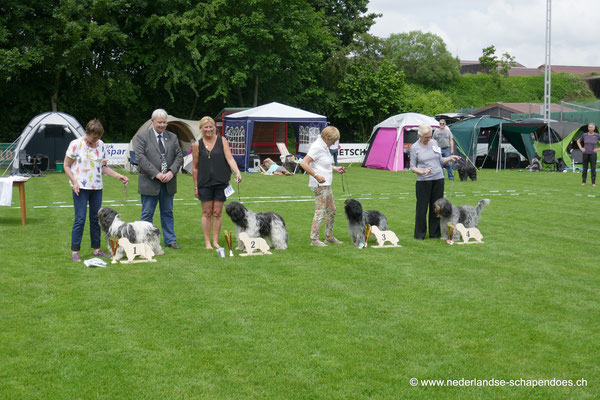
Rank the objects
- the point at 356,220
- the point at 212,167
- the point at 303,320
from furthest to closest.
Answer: the point at 356,220 < the point at 212,167 < the point at 303,320

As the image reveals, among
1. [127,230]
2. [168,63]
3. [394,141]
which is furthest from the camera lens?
[168,63]

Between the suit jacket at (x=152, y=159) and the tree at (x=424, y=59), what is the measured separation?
4298cm

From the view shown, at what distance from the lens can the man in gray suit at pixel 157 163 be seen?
644 centimetres

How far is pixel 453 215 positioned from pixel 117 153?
16.4 meters

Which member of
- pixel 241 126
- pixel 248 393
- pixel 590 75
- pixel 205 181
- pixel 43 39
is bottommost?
pixel 248 393

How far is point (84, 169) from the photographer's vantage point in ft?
19.7

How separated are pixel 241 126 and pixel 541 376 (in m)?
18.2

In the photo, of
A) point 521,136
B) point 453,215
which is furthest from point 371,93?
point 453,215

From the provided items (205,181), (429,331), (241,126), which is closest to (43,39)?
(241,126)

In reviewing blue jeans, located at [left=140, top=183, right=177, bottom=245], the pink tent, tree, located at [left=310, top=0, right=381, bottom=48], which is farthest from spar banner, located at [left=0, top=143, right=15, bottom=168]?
tree, located at [left=310, top=0, right=381, bottom=48]

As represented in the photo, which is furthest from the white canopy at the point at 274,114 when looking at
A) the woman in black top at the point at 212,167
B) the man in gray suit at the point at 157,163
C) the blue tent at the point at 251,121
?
the woman in black top at the point at 212,167

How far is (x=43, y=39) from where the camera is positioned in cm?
2273

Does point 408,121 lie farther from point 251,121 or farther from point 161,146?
point 161,146

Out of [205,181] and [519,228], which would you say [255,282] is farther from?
[519,228]
